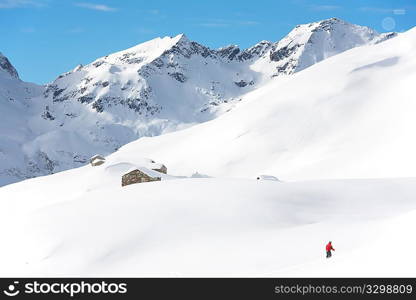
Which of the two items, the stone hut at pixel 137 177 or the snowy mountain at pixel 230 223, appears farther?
the stone hut at pixel 137 177

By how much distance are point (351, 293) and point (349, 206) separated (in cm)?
1986

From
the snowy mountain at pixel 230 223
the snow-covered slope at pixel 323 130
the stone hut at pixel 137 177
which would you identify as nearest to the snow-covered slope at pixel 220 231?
the snowy mountain at pixel 230 223

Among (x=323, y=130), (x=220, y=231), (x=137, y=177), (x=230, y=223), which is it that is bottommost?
(x=220, y=231)

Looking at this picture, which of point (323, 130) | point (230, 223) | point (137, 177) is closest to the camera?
point (230, 223)

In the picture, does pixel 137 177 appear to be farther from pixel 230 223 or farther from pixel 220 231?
pixel 220 231

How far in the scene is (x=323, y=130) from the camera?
253 ft

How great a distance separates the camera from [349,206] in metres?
32.8

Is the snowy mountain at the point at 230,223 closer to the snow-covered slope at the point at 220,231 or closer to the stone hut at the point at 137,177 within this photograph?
the snow-covered slope at the point at 220,231

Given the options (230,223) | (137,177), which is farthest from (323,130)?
(230,223)

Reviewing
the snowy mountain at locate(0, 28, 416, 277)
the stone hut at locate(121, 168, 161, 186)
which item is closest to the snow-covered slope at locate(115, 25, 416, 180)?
the snowy mountain at locate(0, 28, 416, 277)

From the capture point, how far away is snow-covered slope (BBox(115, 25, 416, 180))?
2516 inches

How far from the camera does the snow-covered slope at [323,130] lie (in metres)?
63.9

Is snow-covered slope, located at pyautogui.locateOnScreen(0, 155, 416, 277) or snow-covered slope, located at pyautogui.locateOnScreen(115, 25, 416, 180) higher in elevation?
snow-covered slope, located at pyautogui.locateOnScreen(115, 25, 416, 180)

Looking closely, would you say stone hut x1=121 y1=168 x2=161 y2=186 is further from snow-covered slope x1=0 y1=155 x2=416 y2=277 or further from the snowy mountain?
snow-covered slope x1=0 y1=155 x2=416 y2=277
